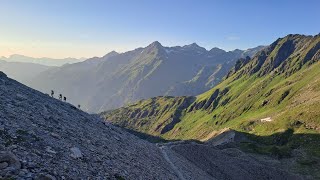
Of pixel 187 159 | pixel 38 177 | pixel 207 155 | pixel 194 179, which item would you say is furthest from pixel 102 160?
pixel 207 155

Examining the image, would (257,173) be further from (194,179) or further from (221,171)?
(194,179)

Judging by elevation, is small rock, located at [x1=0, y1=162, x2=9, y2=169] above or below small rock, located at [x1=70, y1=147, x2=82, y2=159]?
above

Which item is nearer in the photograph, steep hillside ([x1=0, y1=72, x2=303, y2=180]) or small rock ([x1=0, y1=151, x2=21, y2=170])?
small rock ([x1=0, y1=151, x2=21, y2=170])

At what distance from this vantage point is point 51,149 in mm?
34625

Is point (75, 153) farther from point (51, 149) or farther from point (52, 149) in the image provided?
point (51, 149)

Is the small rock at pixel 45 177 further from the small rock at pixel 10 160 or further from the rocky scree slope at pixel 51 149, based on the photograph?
the small rock at pixel 10 160

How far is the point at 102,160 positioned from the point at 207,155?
2412 inches

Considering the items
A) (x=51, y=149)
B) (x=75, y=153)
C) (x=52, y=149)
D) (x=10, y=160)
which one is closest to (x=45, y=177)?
(x=10, y=160)

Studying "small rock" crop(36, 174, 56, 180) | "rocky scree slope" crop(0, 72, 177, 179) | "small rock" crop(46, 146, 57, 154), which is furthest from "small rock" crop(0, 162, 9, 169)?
A: "small rock" crop(46, 146, 57, 154)

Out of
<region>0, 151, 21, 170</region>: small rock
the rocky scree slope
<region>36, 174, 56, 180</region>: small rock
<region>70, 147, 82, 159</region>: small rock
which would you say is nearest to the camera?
<region>36, 174, 56, 180</region>: small rock

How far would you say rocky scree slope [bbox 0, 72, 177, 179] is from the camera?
28.3 metres

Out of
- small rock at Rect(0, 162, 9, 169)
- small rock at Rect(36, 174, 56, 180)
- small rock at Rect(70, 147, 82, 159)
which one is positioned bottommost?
small rock at Rect(70, 147, 82, 159)

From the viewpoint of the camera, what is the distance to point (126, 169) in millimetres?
44625

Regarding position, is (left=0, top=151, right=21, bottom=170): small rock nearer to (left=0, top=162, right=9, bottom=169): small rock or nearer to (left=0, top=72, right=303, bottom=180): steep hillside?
(left=0, top=72, right=303, bottom=180): steep hillside
